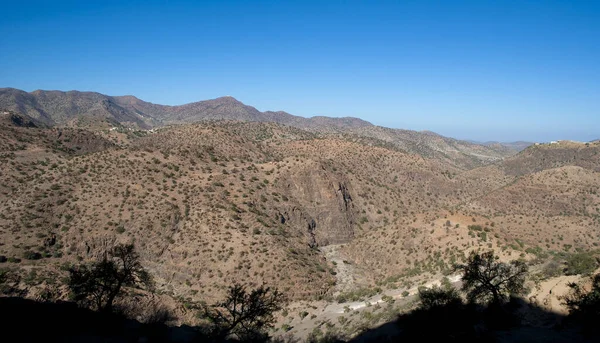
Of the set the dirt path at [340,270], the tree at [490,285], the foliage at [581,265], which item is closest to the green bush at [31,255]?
the dirt path at [340,270]

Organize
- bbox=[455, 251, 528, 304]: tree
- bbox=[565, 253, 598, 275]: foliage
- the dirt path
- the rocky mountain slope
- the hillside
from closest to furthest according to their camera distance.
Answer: bbox=[455, 251, 528, 304]: tree < bbox=[565, 253, 598, 275]: foliage < the hillside < the rocky mountain slope < the dirt path

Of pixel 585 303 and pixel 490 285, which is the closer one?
pixel 585 303

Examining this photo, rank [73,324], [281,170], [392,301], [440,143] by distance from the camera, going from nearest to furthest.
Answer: [73,324] → [392,301] → [281,170] → [440,143]

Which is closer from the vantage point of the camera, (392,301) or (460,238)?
(392,301)

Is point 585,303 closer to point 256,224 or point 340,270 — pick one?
point 340,270

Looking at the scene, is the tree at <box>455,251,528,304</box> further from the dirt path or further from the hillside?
the dirt path

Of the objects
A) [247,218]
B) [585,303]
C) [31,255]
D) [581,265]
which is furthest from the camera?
[247,218]

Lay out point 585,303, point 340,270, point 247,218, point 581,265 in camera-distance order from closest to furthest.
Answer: point 585,303 → point 581,265 → point 340,270 → point 247,218

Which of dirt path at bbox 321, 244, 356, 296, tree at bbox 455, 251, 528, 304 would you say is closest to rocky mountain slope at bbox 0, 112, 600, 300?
dirt path at bbox 321, 244, 356, 296

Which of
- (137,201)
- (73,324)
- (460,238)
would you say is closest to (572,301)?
(460,238)

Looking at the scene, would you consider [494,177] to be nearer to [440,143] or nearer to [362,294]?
[362,294]

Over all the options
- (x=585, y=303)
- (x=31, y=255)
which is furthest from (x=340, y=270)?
(x=31, y=255)
